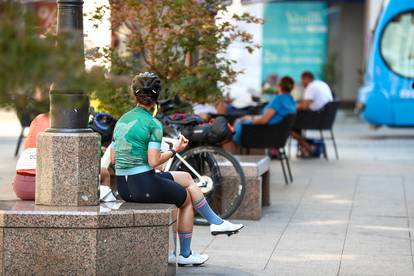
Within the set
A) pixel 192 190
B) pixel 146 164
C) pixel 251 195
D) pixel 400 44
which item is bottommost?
pixel 251 195

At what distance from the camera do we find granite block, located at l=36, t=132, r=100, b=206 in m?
6.92

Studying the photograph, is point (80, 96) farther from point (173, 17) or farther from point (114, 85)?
point (173, 17)

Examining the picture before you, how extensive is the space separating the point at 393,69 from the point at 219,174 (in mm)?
14841

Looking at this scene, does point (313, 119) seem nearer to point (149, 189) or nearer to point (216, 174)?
point (216, 174)

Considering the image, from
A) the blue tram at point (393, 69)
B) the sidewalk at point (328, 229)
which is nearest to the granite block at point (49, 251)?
the sidewalk at point (328, 229)

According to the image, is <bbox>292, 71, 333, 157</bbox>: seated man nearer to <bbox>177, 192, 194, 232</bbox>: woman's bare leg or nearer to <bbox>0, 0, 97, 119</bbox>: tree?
<bbox>177, 192, 194, 232</bbox>: woman's bare leg

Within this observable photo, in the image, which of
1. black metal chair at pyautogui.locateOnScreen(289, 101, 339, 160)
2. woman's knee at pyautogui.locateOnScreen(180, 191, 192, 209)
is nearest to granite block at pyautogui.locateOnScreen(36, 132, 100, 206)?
woman's knee at pyautogui.locateOnScreen(180, 191, 192, 209)

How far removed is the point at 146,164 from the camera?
743 centimetres

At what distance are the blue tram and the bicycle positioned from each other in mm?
13973

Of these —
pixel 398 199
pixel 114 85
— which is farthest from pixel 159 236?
pixel 398 199

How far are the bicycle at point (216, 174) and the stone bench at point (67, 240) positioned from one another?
2996mm

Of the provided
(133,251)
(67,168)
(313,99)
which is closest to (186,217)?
(133,251)

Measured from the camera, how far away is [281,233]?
31.3 ft

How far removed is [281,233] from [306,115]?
24.3 ft
